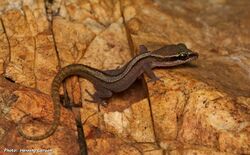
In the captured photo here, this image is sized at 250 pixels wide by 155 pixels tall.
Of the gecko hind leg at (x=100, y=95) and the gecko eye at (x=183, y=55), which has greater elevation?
the gecko eye at (x=183, y=55)

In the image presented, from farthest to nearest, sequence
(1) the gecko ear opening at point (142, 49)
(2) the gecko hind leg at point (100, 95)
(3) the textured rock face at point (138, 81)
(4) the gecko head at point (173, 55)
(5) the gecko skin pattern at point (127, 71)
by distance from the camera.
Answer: (1) the gecko ear opening at point (142, 49), (4) the gecko head at point (173, 55), (5) the gecko skin pattern at point (127, 71), (2) the gecko hind leg at point (100, 95), (3) the textured rock face at point (138, 81)

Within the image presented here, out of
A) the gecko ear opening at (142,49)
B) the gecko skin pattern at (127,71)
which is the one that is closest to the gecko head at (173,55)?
the gecko skin pattern at (127,71)

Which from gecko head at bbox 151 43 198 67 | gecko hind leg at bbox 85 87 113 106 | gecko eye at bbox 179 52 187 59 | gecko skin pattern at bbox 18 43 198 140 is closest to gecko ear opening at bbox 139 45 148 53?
gecko skin pattern at bbox 18 43 198 140

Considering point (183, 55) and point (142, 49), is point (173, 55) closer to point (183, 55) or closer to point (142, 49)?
point (183, 55)

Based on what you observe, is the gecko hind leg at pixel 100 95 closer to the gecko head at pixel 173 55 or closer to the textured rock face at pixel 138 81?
the textured rock face at pixel 138 81

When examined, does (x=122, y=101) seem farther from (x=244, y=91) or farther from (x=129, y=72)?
(x=244, y=91)

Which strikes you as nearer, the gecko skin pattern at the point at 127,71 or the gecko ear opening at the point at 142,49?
the gecko skin pattern at the point at 127,71

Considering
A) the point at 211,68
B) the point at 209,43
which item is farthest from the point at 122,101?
the point at 209,43

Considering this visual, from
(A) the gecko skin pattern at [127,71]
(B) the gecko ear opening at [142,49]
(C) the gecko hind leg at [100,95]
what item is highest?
(B) the gecko ear opening at [142,49]

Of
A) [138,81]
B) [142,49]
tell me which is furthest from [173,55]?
[138,81]
